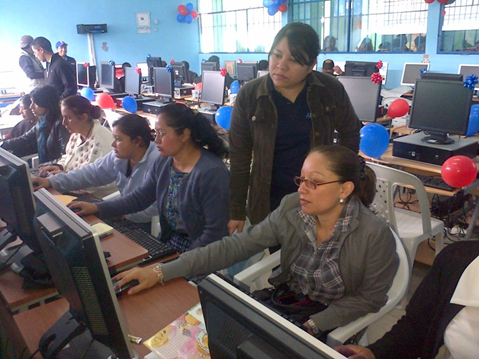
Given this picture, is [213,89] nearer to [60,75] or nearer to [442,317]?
[60,75]

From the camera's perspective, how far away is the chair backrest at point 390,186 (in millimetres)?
2020

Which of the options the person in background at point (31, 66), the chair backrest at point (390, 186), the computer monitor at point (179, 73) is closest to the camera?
the chair backrest at point (390, 186)

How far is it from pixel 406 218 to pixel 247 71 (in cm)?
381

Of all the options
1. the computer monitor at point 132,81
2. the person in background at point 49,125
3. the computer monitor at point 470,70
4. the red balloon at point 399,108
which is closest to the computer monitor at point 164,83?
the computer monitor at point 132,81

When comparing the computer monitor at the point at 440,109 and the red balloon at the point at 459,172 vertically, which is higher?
the computer monitor at the point at 440,109

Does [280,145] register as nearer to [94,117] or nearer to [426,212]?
[426,212]

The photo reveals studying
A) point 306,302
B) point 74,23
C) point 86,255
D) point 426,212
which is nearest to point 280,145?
point 306,302

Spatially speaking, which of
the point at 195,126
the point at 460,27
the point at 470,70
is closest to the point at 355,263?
the point at 195,126

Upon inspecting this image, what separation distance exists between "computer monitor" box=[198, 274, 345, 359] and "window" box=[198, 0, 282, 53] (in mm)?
9112

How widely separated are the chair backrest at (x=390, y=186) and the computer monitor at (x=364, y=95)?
1521 millimetres

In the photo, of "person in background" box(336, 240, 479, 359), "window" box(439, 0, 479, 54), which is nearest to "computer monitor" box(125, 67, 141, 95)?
"window" box(439, 0, 479, 54)

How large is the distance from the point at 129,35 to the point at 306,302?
31.3ft

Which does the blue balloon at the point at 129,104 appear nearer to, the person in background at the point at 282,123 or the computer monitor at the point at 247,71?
the computer monitor at the point at 247,71

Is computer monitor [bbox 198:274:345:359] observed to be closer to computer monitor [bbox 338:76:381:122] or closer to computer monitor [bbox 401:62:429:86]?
computer monitor [bbox 338:76:381:122]
